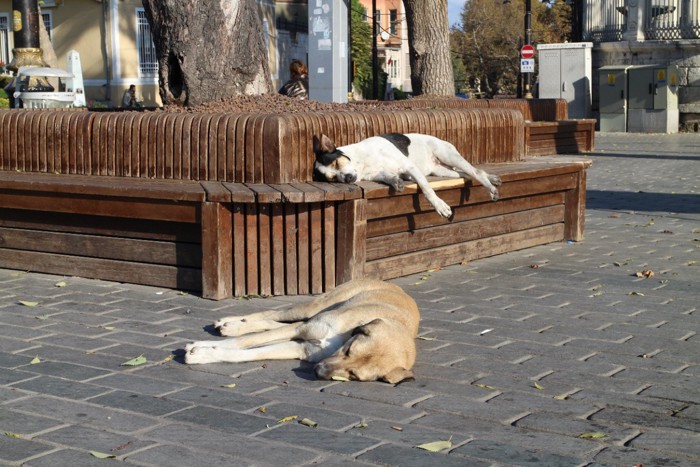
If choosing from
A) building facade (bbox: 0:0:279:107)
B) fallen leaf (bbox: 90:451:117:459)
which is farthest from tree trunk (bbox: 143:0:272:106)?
building facade (bbox: 0:0:279:107)

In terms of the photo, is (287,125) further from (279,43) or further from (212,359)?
(279,43)

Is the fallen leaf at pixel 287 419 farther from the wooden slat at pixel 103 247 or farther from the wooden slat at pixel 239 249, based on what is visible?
the wooden slat at pixel 103 247

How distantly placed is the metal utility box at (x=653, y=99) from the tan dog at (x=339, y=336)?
94.4 ft

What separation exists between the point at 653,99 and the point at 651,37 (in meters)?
3.42

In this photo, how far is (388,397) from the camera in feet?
16.7

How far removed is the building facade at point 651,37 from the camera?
33.7 m

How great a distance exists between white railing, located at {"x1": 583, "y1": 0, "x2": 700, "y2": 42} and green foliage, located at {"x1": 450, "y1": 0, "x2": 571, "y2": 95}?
26.3 metres

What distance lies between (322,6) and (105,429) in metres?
14.2

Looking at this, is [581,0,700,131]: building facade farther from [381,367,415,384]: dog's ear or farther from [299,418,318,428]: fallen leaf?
[299,418,318,428]: fallen leaf

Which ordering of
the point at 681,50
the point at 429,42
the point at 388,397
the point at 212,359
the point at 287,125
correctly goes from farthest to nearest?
the point at 681,50
the point at 429,42
the point at 287,125
the point at 212,359
the point at 388,397

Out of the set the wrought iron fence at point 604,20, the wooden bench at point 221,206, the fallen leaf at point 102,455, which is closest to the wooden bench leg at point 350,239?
the wooden bench at point 221,206

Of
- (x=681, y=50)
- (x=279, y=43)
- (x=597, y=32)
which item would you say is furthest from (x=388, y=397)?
(x=279, y=43)

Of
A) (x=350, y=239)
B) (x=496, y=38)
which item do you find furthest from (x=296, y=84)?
(x=496, y=38)

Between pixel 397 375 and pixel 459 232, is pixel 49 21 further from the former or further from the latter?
pixel 397 375
